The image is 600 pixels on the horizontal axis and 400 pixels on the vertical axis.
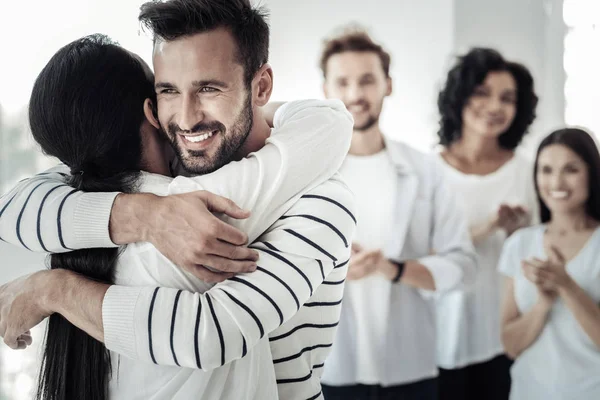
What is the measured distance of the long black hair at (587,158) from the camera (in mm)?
2383

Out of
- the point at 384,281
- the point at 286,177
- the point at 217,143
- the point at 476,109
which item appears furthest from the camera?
the point at 476,109

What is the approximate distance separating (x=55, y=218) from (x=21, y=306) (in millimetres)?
175

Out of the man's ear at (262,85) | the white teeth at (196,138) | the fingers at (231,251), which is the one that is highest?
the man's ear at (262,85)

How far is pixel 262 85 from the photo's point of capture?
4.13ft

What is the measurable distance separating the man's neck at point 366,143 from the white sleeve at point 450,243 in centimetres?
27

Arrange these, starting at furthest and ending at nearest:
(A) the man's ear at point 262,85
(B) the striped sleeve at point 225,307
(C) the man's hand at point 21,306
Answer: (A) the man's ear at point 262,85 < (C) the man's hand at point 21,306 < (B) the striped sleeve at point 225,307

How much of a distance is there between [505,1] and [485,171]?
668 mm

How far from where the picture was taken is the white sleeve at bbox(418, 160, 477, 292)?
8.02 ft

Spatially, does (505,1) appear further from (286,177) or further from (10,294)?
(10,294)

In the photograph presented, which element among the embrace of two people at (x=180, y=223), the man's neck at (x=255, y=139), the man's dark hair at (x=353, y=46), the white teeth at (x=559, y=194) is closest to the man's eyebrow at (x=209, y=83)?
the embrace of two people at (x=180, y=223)

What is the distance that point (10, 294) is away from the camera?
1.12 m

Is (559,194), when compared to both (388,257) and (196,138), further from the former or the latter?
(196,138)

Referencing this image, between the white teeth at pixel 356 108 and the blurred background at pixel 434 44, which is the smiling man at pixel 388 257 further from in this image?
the blurred background at pixel 434 44

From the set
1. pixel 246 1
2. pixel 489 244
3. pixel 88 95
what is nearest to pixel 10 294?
pixel 88 95
